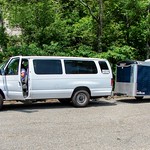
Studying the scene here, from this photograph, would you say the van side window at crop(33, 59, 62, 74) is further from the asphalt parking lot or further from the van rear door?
the asphalt parking lot

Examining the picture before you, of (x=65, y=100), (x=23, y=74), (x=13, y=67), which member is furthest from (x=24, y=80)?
(x=65, y=100)

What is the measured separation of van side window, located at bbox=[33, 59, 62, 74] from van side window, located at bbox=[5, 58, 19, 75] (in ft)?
2.25

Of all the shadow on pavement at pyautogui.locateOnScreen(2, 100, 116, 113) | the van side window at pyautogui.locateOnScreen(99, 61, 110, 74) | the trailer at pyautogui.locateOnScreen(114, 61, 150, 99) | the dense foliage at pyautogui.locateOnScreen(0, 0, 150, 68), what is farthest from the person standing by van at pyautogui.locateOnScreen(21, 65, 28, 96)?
the dense foliage at pyautogui.locateOnScreen(0, 0, 150, 68)

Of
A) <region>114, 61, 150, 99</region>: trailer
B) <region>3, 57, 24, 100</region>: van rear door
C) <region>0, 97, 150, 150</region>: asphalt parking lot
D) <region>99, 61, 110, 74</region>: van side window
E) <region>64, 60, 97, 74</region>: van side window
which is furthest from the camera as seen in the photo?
<region>114, 61, 150, 99</region>: trailer

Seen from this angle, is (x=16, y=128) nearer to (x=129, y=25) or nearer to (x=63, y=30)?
(x=63, y=30)

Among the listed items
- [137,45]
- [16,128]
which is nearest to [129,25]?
[137,45]

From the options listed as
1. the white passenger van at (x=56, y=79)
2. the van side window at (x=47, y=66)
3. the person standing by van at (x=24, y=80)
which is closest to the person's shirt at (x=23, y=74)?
the person standing by van at (x=24, y=80)

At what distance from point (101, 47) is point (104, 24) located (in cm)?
163

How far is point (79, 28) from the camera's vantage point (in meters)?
23.5

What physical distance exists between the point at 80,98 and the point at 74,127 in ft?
16.0

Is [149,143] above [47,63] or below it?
below

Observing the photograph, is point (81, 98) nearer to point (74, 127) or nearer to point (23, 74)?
point (23, 74)

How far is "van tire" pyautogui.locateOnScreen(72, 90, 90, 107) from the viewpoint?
1560cm

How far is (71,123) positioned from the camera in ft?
38.0
